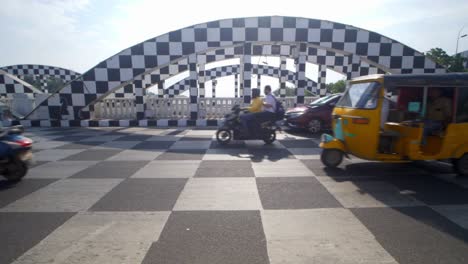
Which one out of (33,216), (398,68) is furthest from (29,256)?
(398,68)

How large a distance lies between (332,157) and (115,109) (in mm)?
9511

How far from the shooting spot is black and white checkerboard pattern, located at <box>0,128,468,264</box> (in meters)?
2.15

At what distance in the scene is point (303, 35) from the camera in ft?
29.5

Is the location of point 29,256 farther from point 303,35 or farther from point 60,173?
point 303,35

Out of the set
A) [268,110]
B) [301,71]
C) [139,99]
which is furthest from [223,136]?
[139,99]

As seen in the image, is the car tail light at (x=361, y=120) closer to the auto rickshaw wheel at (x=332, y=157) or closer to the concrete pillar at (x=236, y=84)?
the auto rickshaw wheel at (x=332, y=157)

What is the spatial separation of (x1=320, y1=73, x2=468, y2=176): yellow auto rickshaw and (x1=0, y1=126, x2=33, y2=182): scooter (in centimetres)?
482

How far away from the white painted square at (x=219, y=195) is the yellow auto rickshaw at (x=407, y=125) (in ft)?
5.72

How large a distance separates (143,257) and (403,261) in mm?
2087

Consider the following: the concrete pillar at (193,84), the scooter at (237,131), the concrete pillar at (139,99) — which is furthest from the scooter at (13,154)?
the concrete pillar at (139,99)

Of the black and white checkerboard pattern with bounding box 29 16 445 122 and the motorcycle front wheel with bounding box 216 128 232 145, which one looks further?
the black and white checkerboard pattern with bounding box 29 16 445 122

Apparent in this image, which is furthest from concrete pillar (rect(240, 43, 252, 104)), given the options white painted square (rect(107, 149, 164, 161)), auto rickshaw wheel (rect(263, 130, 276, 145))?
white painted square (rect(107, 149, 164, 161))

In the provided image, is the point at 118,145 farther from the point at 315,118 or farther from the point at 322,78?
the point at 322,78

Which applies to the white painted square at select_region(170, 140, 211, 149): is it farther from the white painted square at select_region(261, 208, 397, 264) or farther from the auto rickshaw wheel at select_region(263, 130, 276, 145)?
the white painted square at select_region(261, 208, 397, 264)
